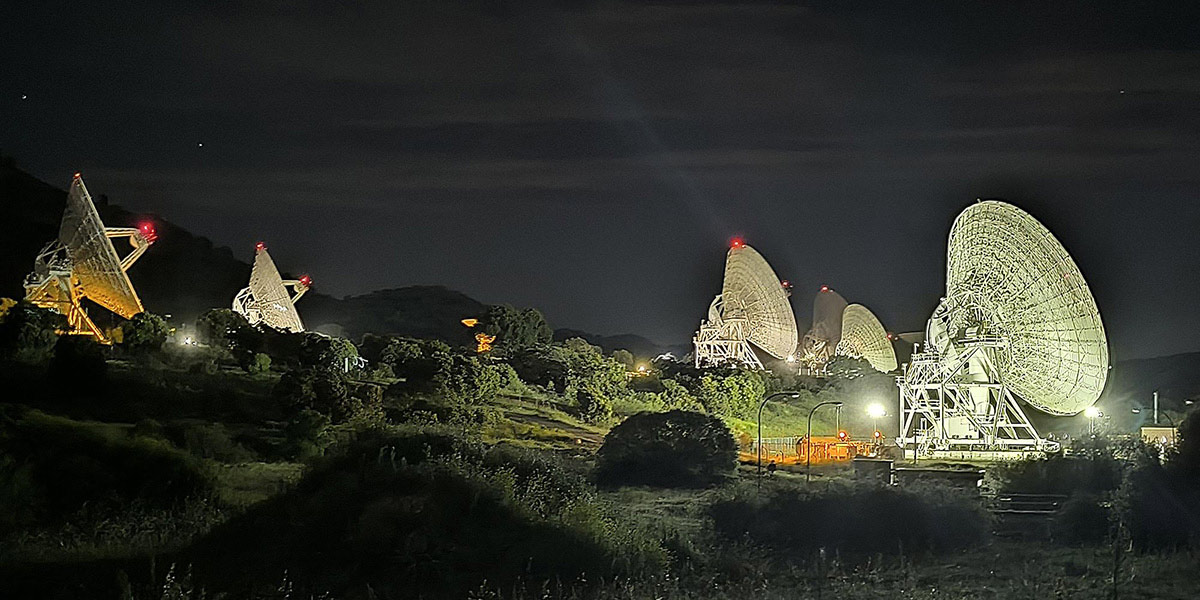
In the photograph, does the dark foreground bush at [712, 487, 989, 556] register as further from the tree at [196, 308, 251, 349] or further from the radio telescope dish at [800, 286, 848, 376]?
the radio telescope dish at [800, 286, 848, 376]

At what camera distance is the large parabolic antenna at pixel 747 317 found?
85.6 meters

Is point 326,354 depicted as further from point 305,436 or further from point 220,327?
point 305,436

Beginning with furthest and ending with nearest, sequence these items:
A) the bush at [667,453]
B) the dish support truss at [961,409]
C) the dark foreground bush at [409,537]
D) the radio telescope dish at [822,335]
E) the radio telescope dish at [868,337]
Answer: the radio telescope dish at [822,335] < the radio telescope dish at [868,337] < the dish support truss at [961,409] < the bush at [667,453] < the dark foreground bush at [409,537]

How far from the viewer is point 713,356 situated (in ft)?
308

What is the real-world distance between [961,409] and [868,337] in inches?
1433

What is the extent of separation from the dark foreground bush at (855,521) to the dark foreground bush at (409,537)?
4.42 m

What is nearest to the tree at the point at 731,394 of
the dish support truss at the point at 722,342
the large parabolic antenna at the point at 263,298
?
the dish support truss at the point at 722,342

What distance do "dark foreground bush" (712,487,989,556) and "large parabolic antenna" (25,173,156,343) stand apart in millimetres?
35927

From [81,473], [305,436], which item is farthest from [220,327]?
[81,473]

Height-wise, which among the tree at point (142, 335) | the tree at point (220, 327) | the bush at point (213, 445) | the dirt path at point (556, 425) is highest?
the tree at point (220, 327)

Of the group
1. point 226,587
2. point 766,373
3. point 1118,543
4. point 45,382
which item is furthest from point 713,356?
point 226,587

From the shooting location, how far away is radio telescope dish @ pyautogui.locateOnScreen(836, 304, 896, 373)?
332 feet

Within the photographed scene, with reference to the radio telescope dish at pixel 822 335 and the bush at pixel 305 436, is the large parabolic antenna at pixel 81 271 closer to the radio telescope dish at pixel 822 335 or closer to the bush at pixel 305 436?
the bush at pixel 305 436

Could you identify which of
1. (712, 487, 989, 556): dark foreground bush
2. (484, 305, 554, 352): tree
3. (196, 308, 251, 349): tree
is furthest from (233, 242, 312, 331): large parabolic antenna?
(712, 487, 989, 556): dark foreground bush
